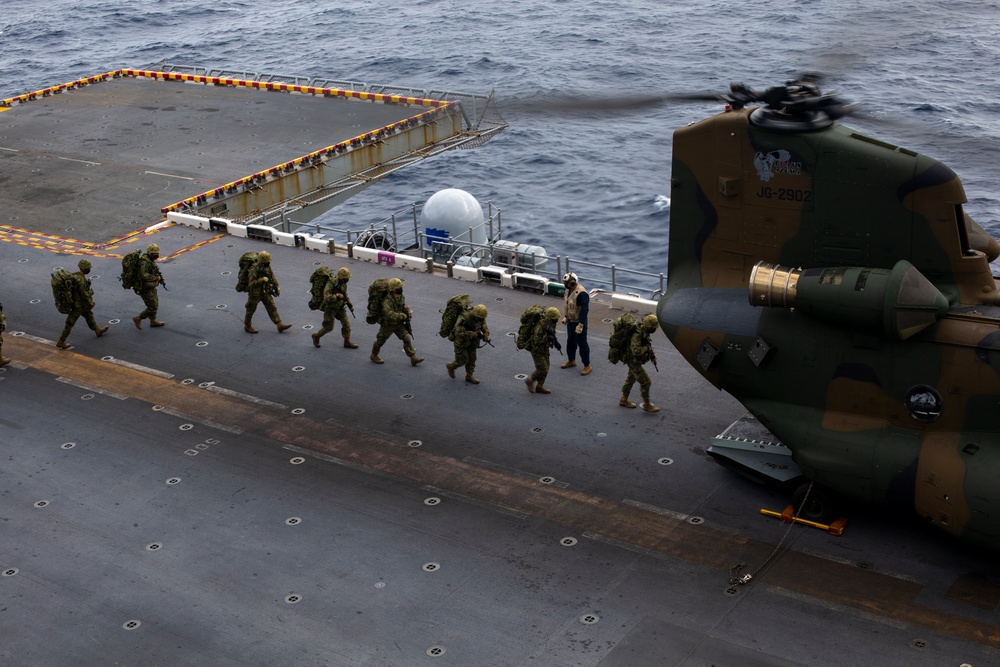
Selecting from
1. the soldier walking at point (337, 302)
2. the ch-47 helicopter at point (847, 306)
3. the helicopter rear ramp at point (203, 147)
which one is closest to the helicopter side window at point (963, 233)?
the ch-47 helicopter at point (847, 306)

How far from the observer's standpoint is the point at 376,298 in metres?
20.6

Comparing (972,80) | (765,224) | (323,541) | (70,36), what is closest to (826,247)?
(765,224)

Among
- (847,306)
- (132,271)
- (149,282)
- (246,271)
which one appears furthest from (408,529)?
(132,271)

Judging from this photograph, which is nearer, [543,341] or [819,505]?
[819,505]

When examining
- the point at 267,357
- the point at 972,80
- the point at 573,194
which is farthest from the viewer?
the point at 972,80

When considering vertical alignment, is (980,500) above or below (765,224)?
below

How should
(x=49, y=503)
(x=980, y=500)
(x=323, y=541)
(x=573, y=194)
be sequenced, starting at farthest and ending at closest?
1. (x=573, y=194)
2. (x=49, y=503)
3. (x=323, y=541)
4. (x=980, y=500)

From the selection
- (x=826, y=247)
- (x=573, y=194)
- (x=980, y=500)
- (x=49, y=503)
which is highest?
(x=826, y=247)

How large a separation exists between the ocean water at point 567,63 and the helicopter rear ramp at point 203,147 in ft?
20.8

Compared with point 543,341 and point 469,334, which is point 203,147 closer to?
point 469,334

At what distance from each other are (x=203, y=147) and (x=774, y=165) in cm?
2494

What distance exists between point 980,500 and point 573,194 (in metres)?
34.3

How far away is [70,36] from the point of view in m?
82.2

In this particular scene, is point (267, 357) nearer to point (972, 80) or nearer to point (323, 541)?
point (323, 541)
